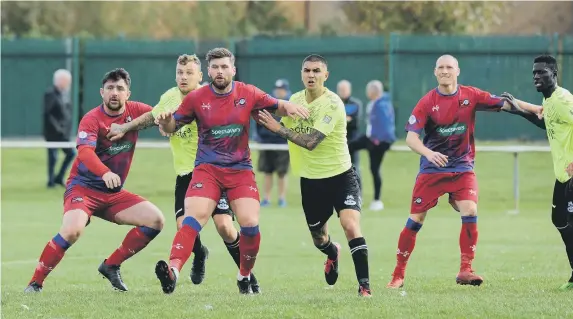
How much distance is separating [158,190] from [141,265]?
1170 centimetres

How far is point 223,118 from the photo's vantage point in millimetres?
11523

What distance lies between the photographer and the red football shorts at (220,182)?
37.8ft

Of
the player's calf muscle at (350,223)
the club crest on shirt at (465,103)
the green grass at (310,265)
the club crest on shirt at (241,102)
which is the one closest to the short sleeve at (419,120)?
the club crest on shirt at (465,103)

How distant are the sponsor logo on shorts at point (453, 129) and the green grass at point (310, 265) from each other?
149 centimetres

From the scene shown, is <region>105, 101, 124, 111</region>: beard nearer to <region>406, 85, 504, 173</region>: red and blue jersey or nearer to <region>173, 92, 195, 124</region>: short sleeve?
<region>173, 92, 195, 124</region>: short sleeve

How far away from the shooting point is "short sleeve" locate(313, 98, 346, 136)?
1170 centimetres

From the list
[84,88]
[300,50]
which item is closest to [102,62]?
[84,88]

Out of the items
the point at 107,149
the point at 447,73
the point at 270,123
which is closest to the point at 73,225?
the point at 107,149

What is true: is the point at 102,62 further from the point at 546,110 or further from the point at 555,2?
the point at 546,110

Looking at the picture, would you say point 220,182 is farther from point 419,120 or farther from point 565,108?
point 565,108

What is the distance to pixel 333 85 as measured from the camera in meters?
30.8

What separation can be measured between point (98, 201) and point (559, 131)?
4.45 metres

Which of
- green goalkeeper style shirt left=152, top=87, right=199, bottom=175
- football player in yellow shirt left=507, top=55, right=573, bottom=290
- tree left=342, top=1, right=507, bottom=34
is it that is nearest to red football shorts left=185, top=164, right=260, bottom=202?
green goalkeeper style shirt left=152, top=87, right=199, bottom=175

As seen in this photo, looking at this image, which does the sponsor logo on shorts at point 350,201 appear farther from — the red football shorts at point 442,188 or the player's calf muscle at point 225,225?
the player's calf muscle at point 225,225
